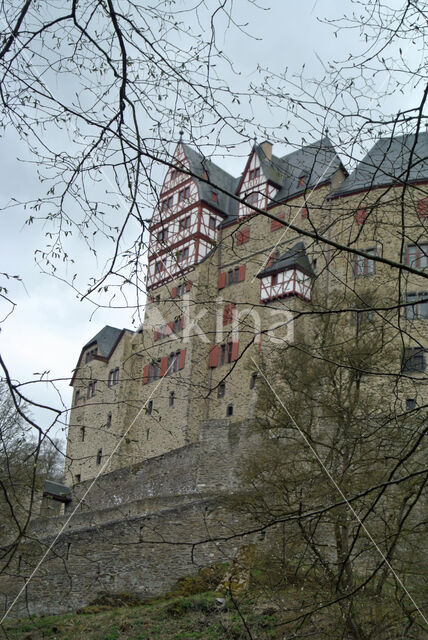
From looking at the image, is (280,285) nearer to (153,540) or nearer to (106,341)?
(106,341)

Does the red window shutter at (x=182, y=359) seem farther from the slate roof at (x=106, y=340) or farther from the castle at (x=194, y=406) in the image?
the slate roof at (x=106, y=340)

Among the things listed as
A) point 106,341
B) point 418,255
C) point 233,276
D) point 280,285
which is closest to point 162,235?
point 418,255

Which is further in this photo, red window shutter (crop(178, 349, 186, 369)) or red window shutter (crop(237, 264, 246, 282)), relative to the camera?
red window shutter (crop(237, 264, 246, 282))

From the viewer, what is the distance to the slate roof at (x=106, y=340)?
34.0m

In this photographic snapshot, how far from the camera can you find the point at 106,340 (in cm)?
3481

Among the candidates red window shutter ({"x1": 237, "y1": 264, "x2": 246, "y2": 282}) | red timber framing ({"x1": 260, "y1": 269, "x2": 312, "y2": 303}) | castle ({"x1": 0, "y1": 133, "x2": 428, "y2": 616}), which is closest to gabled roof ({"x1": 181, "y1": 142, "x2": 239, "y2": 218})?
castle ({"x1": 0, "y1": 133, "x2": 428, "y2": 616})

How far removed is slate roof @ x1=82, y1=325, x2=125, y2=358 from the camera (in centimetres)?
3403

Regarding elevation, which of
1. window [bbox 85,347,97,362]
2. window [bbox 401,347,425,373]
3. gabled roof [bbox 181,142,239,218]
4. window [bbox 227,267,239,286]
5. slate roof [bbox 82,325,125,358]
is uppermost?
gabled roof [bbox 181,142,239,218]

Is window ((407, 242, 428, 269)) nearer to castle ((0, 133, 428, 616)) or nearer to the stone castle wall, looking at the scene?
castle ((0, 133, 428, 616))

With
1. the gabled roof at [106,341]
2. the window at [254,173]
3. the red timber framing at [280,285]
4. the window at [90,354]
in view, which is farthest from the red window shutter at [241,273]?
the window at [90,354]

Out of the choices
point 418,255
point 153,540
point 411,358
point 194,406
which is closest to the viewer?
point 411,358

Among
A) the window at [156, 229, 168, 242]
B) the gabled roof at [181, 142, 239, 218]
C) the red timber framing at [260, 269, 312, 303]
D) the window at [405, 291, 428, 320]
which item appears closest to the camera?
the window at [405, 291, 428, 320]

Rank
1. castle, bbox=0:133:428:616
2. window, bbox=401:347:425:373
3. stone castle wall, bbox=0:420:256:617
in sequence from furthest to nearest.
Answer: stone castle wall, bbox=0:420:256:617 → castle, bbox=0:133:428:616 → window, bbox=401:347:425:373

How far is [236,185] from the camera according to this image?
34344 millimetres
